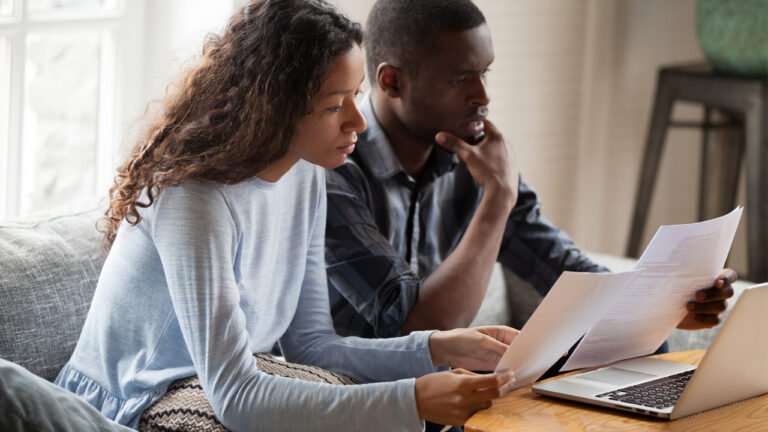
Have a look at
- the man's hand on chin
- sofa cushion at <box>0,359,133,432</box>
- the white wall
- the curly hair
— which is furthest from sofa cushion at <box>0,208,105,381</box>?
the white wall

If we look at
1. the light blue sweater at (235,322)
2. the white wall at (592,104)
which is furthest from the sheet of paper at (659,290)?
the white wall at (592,104)

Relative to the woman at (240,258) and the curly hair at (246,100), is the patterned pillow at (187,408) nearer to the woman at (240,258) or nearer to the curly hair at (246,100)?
the woman at (240,258)

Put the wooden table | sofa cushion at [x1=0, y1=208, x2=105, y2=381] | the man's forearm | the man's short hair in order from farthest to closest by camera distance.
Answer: the man's short hair
the man's forearm
sofa cushion at [x1=0, y1=208, x2=105, y2=381]
the wooden table

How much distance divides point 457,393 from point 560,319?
15 centimetres

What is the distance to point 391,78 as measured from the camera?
1728mm

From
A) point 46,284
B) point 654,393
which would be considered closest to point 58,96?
point 46,284

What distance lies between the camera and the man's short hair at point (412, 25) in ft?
5.53

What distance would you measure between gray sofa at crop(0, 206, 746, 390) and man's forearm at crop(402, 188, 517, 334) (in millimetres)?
528

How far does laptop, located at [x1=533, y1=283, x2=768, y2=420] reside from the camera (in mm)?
1118

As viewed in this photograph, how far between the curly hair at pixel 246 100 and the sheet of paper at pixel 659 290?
49cm

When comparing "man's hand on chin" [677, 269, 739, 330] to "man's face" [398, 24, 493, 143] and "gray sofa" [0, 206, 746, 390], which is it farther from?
"gray sofa" [0, 206, 746, 390]

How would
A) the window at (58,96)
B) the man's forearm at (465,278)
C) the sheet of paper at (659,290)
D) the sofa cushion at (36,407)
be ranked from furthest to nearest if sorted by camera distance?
the window at (58,96), the man's forearm at (465,278), the sheet of paper at (659,290), the sofa cushion at (36,407)

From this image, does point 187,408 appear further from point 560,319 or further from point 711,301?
point 711,301

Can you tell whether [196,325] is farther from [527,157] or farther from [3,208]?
[527,157]
